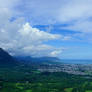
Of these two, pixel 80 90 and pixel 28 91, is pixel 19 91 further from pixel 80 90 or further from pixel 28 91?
pixel 80 90

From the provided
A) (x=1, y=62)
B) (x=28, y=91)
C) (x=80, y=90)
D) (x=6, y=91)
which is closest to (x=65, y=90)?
(x=80, y=90)

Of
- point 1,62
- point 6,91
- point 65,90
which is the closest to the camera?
point 6,91

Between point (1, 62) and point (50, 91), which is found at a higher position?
point (1, 62)

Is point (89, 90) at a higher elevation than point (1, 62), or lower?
lower

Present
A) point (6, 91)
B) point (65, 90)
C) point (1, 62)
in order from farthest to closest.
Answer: point (1, 62) → point (65, 90) → point (6, 91)

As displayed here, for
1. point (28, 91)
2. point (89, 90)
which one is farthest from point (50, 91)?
point (89, 90)

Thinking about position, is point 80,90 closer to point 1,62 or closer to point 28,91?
point 28,91

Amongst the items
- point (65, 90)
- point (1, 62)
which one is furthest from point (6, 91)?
point (1, 62)

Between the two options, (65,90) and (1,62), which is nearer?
(65,90)
